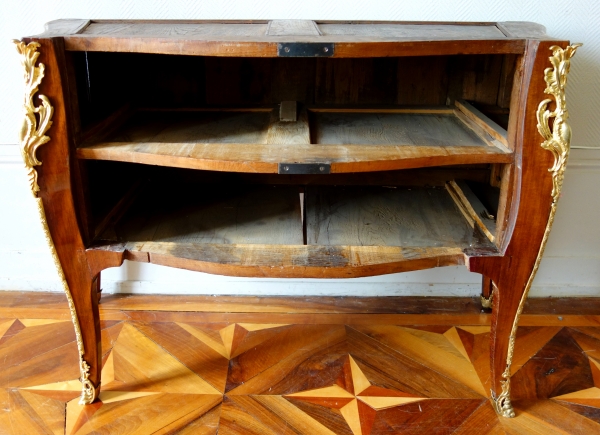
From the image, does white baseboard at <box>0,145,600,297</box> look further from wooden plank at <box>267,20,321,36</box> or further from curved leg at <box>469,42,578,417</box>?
wooden plank at <box>267,20,321,36</box>

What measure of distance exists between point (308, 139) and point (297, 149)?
0.18 feet

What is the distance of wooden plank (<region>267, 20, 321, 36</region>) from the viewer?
2.88 feet

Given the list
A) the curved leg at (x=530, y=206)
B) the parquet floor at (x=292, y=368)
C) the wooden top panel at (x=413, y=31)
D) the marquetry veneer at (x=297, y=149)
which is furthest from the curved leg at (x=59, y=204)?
the curved leg at (x=530, y=206)

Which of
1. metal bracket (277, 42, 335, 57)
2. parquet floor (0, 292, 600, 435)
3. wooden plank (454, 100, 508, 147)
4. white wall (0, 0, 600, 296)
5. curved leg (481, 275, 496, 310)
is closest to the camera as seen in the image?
metal bracket (277, 42, 335, 57)

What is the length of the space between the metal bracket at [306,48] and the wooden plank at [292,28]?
0.28ft

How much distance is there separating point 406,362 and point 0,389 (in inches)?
31.4

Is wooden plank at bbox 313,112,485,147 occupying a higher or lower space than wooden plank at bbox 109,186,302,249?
higher

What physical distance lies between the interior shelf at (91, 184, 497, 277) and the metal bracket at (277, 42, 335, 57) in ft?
1.05

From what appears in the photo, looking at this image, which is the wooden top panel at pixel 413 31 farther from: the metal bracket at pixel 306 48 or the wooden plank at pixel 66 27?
the wooden plank at pixel 66 27

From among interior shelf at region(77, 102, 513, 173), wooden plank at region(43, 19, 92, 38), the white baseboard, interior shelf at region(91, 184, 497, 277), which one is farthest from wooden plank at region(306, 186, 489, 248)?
wooden plank at region(43, 19, 92, 38)

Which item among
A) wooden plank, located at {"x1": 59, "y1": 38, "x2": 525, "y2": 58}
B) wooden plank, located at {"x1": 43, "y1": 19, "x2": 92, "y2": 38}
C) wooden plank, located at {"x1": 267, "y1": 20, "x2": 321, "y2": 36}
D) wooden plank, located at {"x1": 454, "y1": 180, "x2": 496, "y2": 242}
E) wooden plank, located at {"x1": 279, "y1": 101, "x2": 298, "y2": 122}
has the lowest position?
wooden plank, located at {"x1": 454, "y1": 180, "x2": 496, "y2": 242}

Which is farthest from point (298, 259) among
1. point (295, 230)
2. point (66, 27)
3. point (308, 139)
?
point (66, 27)

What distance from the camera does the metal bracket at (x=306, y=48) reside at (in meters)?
0.78

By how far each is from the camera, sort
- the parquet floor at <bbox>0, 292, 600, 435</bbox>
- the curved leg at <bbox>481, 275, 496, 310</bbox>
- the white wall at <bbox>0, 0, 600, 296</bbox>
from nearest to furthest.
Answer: the parquet floor at <bbox>0, 292, 600, 435</bbox>
the white wall at <bbox>0, 0, 600, 296</bbox>
the curved leg at <bbox>481, 275, 496, 310</bbox>
